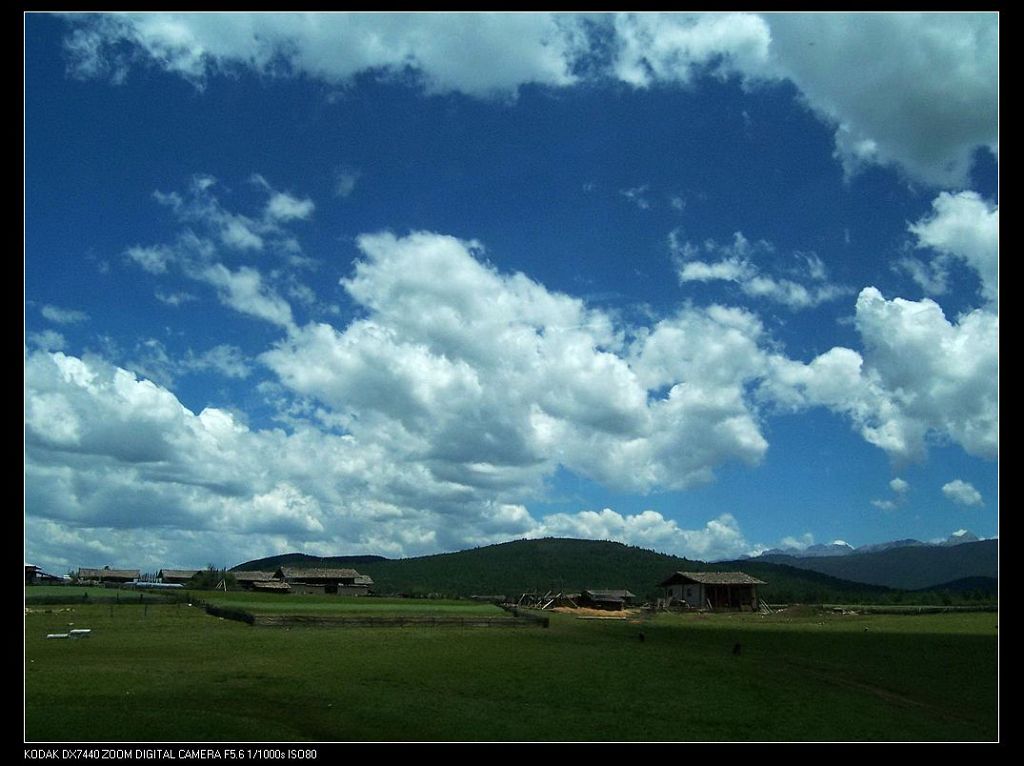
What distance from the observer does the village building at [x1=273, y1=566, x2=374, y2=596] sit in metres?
110

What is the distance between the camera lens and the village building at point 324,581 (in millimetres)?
109500

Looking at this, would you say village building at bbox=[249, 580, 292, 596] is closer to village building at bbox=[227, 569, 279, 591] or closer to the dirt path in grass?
village building at bbox=[227, 569, 279, 591]

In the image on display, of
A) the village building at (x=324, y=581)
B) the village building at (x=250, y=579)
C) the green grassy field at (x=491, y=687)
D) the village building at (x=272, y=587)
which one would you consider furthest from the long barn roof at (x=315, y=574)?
the green grassy field at (x=491, y=687)

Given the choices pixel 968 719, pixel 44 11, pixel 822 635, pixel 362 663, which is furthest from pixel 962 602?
pixel 44 11

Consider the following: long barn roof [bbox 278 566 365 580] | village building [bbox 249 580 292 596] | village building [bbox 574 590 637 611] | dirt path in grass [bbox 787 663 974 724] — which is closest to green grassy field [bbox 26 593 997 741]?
dirt path in grass [bbox 787 663 974 724]

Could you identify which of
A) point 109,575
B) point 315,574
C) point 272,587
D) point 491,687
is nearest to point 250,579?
point 315,574

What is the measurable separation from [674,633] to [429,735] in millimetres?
35275

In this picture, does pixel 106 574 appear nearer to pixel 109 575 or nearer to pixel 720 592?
pixel 109 575

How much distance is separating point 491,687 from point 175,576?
5917 inches

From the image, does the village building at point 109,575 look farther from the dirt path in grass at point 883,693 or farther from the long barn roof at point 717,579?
the dirt path in grass at point 883,693

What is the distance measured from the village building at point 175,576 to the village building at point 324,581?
45881mm

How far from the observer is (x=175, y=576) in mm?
157500

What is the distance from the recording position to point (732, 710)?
24.4m
